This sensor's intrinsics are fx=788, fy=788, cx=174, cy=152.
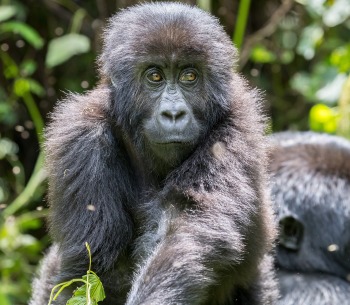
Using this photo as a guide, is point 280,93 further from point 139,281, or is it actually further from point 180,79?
point 139,281

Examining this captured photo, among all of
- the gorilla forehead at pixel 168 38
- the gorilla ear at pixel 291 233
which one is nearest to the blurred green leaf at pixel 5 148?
the gorilla ear at pixel 291 233

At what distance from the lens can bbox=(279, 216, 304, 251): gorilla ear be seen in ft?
17.0

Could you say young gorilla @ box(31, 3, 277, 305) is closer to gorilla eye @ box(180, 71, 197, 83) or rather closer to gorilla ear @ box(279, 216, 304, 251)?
gorilla eye @ box(180, 71, 197, 83)

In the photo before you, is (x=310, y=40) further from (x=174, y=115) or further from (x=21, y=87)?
(x=174, y=115)

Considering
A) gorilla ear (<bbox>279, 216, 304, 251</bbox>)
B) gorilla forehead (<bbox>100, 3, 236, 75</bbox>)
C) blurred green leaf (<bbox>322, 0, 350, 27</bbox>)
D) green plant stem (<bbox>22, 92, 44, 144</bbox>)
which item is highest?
gorilla forehead (<bbox>100, 3, 236, 75</bbox>)

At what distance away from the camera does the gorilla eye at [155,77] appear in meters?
4.12

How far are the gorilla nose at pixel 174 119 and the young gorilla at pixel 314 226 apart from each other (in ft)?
4.89

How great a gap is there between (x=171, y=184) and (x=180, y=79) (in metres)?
0.59

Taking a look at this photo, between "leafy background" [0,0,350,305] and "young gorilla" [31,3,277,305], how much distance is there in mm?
2422

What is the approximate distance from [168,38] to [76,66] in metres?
4.21

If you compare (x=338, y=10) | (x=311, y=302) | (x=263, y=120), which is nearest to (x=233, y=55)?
(x=263, y=120)

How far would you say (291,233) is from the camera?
5.23 metres

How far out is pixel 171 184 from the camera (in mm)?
3889

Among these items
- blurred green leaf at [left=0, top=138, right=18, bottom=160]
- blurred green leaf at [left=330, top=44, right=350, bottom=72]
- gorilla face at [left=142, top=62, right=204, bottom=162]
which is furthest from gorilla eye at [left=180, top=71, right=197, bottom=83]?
blurred green leaf at [left=0, top=138, right=18, bottom=160]
